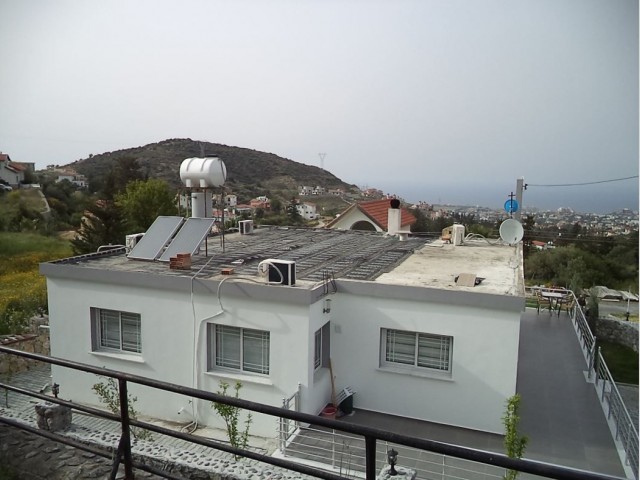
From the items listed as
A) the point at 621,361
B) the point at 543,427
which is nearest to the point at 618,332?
the point at 621,361

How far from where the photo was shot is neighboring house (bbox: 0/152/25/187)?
5062 cm

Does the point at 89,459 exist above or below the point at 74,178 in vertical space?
below

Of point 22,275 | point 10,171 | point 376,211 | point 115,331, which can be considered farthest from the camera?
point 10,171

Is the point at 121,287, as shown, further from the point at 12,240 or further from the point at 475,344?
the point at 12,240

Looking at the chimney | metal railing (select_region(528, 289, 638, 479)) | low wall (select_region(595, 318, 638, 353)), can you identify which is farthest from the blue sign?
low wall (select_region(595, 318, 638, 353))

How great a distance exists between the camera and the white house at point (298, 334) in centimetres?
846

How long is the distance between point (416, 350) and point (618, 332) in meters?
17.4

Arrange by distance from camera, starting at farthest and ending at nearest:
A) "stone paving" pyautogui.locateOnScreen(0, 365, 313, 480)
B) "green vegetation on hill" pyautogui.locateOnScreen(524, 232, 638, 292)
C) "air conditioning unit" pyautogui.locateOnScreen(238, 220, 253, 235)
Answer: "green vegetation on hill" pyautogui.locateOnScreen(524, 232, 638, 292), "air conditioning unit" pyautogui.locateOnScreen(238, 220, 253, 235), "stone paving" pyautogui.locateOnScreen(0, 365, 313, 480)

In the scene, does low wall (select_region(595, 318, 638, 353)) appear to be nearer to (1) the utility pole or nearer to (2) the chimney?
(1) the utility pole

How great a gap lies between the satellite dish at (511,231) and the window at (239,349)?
7.74 m

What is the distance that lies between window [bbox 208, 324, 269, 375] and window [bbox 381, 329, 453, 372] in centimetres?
216

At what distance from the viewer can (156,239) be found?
11.6m

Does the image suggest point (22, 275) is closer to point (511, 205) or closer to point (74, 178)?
point (511, 205)

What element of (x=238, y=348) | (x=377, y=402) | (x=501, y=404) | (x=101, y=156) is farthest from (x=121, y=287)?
(x=101, y=156)
